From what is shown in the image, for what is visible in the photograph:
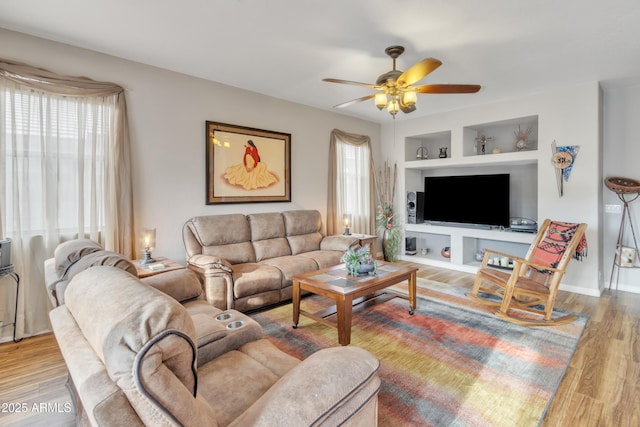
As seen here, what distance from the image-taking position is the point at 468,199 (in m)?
5.21

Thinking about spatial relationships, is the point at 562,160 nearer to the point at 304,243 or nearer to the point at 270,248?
the point at 304,243

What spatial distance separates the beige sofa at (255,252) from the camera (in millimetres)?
3131

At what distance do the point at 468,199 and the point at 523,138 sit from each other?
1.16 meters

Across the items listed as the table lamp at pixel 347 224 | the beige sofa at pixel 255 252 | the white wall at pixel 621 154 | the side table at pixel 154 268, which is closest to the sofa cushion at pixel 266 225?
the beige sofa at pixel 255 252

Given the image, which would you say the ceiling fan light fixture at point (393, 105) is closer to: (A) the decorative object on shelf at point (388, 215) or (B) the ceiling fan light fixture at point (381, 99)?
(B) the ceiling fan light fixture at point (381, 99)

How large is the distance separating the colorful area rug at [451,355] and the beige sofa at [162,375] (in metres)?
0.96

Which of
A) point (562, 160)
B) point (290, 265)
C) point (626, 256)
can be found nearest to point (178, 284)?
point (290, 265)

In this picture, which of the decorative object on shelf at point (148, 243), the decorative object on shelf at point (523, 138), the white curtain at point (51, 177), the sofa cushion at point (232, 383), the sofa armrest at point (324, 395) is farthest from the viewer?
the decorative object on shelf at point (523, 138)

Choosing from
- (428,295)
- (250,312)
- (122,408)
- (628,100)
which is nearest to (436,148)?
(628,100)

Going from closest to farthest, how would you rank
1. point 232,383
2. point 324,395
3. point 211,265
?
1. point 324,395
2. point 232,383
3. point 211,265

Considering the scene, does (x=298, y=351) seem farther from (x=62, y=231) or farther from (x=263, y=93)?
(x=263, y=93)

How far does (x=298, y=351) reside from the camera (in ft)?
8.44

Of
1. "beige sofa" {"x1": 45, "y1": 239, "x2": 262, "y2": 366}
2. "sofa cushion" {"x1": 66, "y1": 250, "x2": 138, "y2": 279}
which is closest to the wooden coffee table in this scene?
"beige sofa" {"x1": 45, "y1": 239, "x2": 262, "y2": 366}

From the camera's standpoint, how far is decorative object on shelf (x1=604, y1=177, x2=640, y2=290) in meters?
3.90
